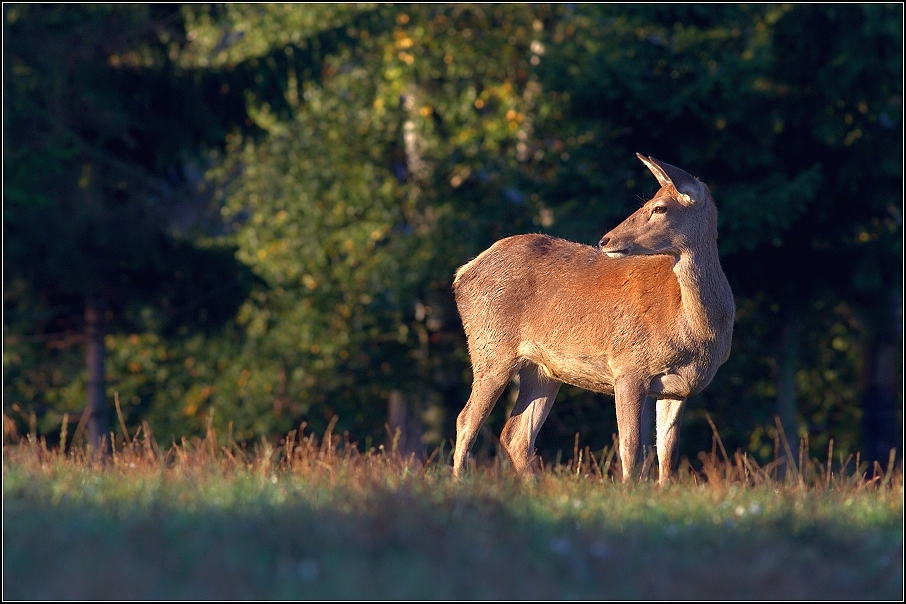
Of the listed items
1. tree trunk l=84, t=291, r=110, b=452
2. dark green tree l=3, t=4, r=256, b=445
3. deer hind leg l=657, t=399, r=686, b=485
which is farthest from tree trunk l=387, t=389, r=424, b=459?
deer hind leg l=657, t=399, r=686, b=485

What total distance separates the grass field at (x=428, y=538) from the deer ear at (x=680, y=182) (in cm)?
172

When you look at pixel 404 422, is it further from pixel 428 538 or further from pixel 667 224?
pixel 428 538

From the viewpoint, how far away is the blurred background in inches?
526

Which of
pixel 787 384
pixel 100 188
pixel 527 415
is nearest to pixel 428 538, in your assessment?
pixel 527 415

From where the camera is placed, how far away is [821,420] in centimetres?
1828

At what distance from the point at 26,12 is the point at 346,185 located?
5375mm

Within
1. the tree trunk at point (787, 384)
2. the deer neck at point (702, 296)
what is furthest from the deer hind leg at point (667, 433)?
the tree trunk at point (787, 384)

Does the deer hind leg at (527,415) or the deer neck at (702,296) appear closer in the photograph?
the deer neck at (702,296)

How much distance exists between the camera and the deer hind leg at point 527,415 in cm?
773

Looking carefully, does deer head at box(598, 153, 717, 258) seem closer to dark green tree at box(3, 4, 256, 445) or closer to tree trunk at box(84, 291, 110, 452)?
dark green tree at box(3, 4, 256, 445)

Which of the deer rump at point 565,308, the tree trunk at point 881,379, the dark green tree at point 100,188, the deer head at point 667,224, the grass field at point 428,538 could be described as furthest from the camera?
the tree trunk at point 881,379

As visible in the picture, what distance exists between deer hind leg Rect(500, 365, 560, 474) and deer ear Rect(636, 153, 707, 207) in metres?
1.56

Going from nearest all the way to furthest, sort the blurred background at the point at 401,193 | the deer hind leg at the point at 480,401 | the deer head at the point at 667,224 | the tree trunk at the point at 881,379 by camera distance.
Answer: the deer head at the point at 667,224 → the deer hind leg at the point at 480,401 → the blurred background at the point at 401,193 → the tree trunk at the point at 881,379

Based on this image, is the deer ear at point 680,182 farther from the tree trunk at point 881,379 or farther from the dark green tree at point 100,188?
the tree trunk at point 881,379
